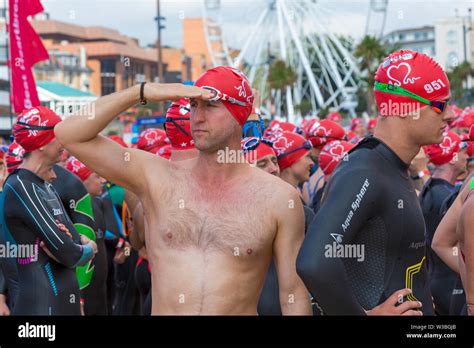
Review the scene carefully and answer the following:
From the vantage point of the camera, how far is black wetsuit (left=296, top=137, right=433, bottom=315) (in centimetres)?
332

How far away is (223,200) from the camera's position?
3885 mm

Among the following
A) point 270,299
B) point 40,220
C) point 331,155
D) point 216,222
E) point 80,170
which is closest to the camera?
point 216,222

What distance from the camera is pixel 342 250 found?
3377 mm

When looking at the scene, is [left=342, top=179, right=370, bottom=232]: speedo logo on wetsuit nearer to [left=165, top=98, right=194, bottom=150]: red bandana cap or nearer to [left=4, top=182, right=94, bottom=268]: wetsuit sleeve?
[left=165, top=98, right=194, bottom=150]: red bandana cap

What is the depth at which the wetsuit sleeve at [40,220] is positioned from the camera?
5.70 metres

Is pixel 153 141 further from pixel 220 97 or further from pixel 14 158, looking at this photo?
pixel 220 97

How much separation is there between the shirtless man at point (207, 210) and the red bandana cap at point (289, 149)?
3377 millimetres

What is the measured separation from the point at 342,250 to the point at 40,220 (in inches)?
116

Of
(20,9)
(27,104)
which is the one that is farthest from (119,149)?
(20,9)

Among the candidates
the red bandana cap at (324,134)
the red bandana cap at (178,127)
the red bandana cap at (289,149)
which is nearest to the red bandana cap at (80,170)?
the red bandana cap at (289,149)

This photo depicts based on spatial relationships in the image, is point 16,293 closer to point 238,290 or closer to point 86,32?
point 238,290

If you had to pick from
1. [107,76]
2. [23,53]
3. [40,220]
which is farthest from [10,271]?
[107,76]

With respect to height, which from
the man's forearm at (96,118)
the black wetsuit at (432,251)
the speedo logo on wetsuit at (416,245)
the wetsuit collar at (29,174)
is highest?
the man's forearm at (96,118)
